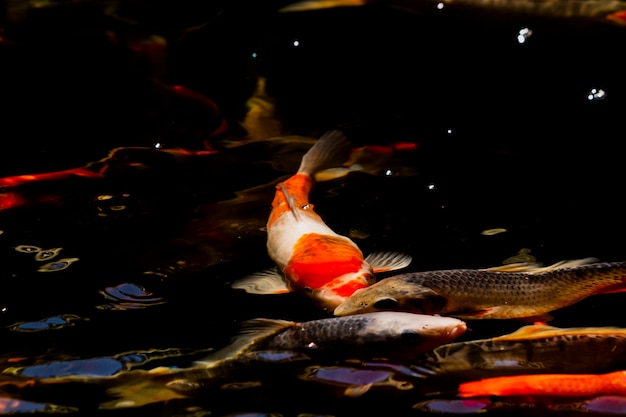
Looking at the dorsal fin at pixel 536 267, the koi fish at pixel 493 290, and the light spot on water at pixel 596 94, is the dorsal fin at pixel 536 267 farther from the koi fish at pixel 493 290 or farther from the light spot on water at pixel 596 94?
the light spot on water at pixel 596 94

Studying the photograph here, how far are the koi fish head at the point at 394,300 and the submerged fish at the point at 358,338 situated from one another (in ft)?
0.36

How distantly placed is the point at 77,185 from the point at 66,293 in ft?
4.19

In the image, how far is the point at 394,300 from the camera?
3.11m

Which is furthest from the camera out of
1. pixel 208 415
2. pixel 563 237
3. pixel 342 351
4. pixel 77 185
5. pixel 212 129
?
pixel 212 129

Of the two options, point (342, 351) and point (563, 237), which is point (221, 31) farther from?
point (342, 351)

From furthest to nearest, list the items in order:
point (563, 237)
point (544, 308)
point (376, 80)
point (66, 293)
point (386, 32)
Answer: point (386, 32)
point (376, 80)
point (563, 237)
point (66, 293)
point (544, 308)

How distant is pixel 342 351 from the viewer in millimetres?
2908

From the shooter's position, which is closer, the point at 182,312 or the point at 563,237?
the point at 182,312

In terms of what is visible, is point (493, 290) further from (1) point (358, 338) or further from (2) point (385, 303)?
(1) point (358, 338)

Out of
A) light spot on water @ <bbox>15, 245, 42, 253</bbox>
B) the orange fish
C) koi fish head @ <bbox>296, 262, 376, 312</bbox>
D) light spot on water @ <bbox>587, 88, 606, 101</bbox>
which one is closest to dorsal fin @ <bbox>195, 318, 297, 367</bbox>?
koi fish head @ <bbox>296, 262, 376, 312</bbox>

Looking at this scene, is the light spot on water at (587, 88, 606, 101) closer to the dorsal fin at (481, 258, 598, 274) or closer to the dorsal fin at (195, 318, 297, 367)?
the dorsal fin at (481, 258, 598, 274)

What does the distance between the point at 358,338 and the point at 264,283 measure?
0.83 m

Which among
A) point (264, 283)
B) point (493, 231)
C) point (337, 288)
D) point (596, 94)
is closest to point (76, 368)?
point (264, 283)

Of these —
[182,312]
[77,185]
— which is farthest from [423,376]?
[77,185]
